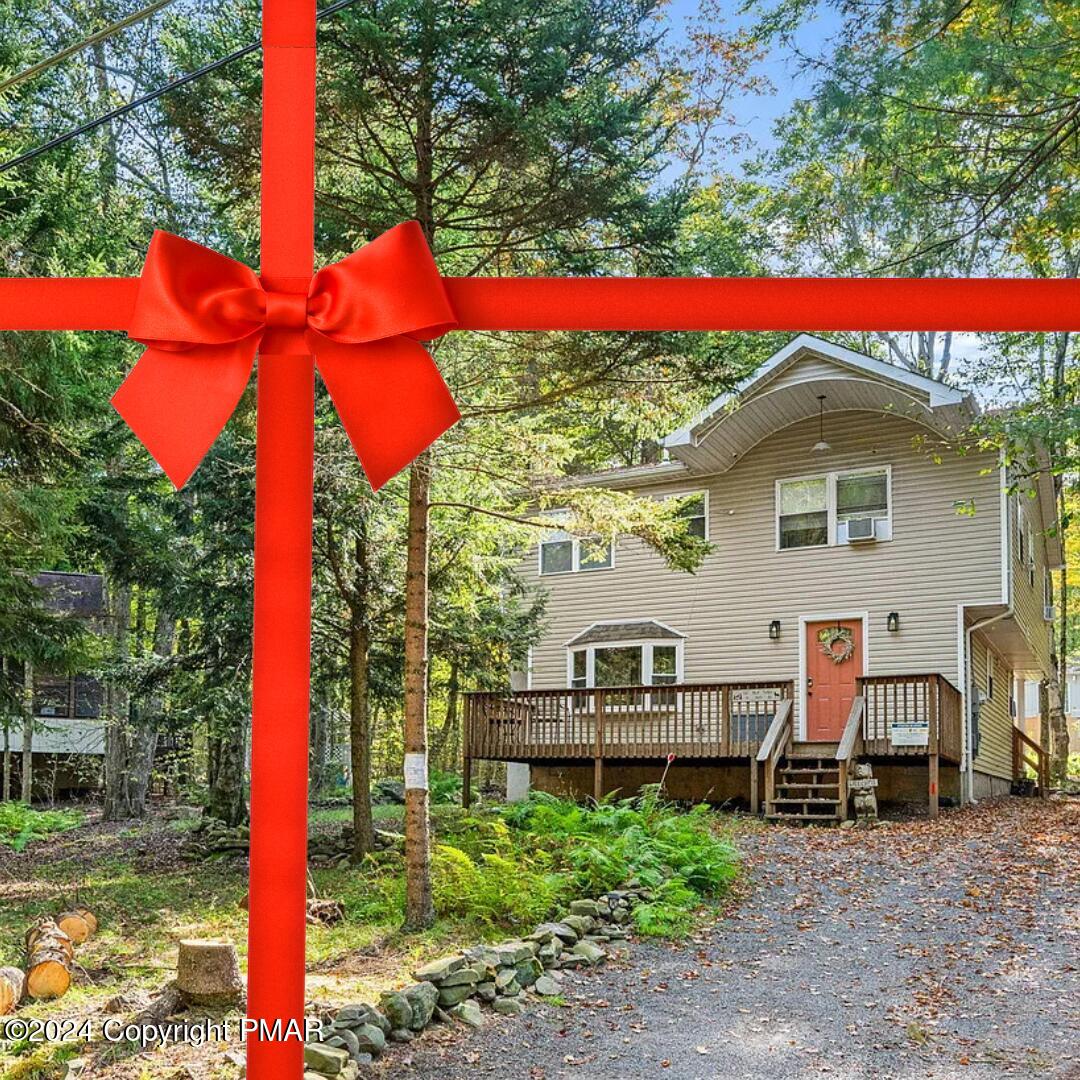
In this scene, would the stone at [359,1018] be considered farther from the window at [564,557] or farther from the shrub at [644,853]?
the window at [564,557]

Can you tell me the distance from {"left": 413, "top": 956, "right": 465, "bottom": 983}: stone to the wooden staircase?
284 inches

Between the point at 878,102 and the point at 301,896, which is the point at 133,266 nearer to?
the point at 878,102

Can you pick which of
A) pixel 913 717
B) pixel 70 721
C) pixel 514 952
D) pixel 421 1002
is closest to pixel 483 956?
pixel 514 952

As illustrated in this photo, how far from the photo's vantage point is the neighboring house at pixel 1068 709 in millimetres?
23694

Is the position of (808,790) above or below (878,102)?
below

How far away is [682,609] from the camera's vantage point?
15422 mm

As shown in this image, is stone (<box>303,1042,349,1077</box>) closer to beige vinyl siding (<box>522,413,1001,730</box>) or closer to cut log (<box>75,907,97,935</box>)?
cut log (<box>75,907,97,935</box>)

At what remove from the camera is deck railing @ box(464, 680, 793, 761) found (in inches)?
520

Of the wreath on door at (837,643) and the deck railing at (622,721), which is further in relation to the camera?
the wreath on door at (837,643)

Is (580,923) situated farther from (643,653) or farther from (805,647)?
(643,653)

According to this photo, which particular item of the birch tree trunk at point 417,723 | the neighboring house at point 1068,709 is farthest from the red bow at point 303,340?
the neighboring house at point 1068,709

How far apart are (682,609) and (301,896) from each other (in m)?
14.4

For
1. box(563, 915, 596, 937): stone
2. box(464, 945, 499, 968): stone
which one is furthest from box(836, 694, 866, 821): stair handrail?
box(464, 945, 499, 968): stone

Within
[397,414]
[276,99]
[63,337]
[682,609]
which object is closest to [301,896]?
[397,414]
